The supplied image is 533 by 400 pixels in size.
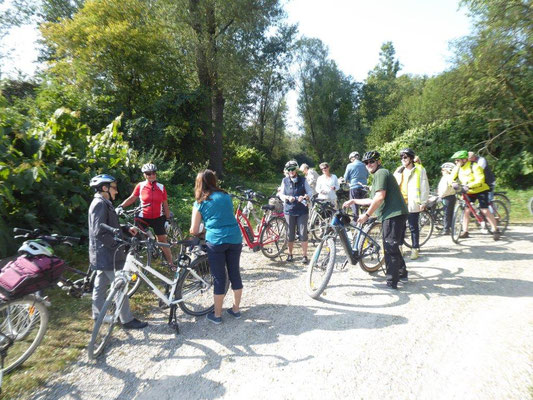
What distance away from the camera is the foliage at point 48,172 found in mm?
4871

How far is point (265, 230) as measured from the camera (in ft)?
19.9

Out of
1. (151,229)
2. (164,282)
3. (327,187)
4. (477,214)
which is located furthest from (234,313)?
(477,214)

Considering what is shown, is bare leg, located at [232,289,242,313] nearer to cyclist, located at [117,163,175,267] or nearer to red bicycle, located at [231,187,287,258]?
cyclist, located at [117,163,175,267]

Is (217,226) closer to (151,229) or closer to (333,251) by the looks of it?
(333,251)

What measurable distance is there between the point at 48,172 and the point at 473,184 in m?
8.45

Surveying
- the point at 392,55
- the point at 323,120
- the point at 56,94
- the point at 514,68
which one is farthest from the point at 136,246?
the point at 392,55

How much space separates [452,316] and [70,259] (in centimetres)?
651

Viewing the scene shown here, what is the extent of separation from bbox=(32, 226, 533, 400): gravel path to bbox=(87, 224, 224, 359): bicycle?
21cm

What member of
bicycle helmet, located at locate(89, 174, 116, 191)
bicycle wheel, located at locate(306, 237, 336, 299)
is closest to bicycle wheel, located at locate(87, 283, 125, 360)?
bicycle helmet, located at locate(89, 174, 116, 191)

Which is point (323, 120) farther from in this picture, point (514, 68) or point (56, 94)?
point (56, 94)

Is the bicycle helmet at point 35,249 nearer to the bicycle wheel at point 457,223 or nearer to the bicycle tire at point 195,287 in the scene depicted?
the bicycle tire at point 195,287

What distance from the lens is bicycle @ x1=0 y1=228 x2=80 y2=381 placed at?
309 centimetres

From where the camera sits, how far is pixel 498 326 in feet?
11.3

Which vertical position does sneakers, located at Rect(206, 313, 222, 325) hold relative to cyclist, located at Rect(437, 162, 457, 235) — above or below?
below
